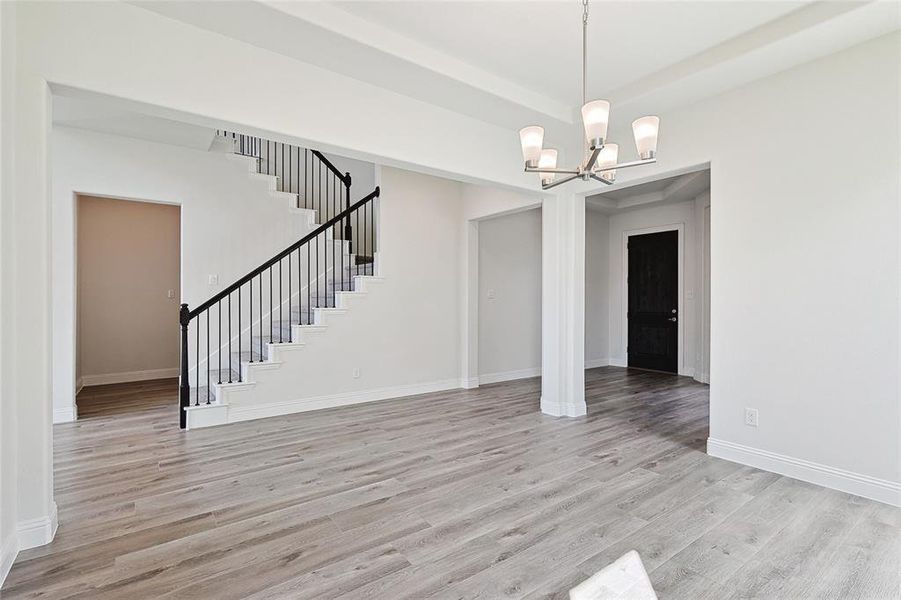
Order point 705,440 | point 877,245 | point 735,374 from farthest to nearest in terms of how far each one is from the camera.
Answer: point 705,440
point 735,374
point 877,245

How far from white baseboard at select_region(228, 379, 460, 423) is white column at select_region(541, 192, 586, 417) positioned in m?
1.68

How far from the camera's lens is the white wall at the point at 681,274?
699cm

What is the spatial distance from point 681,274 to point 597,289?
4.90 ft

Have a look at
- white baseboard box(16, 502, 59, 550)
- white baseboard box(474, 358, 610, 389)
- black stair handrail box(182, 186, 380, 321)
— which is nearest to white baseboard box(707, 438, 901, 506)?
white baseboard box(474, 358, 610, 389)

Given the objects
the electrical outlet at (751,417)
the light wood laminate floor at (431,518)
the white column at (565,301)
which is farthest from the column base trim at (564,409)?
the electrical outlet at (751,417)

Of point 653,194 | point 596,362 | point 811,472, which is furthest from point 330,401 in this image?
point 653,194

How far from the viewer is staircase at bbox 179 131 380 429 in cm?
457

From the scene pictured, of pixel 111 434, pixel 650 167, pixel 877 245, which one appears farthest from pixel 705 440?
pixel 111 434

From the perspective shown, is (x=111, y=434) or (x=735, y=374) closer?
(x=735, y=374)

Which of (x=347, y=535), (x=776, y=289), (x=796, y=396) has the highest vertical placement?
(x=776, y=289)

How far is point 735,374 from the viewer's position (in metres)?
3.44

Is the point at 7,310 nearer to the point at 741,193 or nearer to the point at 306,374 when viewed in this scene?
the point at 306,374

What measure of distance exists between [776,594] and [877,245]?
7.27 ft

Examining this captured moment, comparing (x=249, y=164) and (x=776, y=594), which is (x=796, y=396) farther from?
(x=249, y=164)
